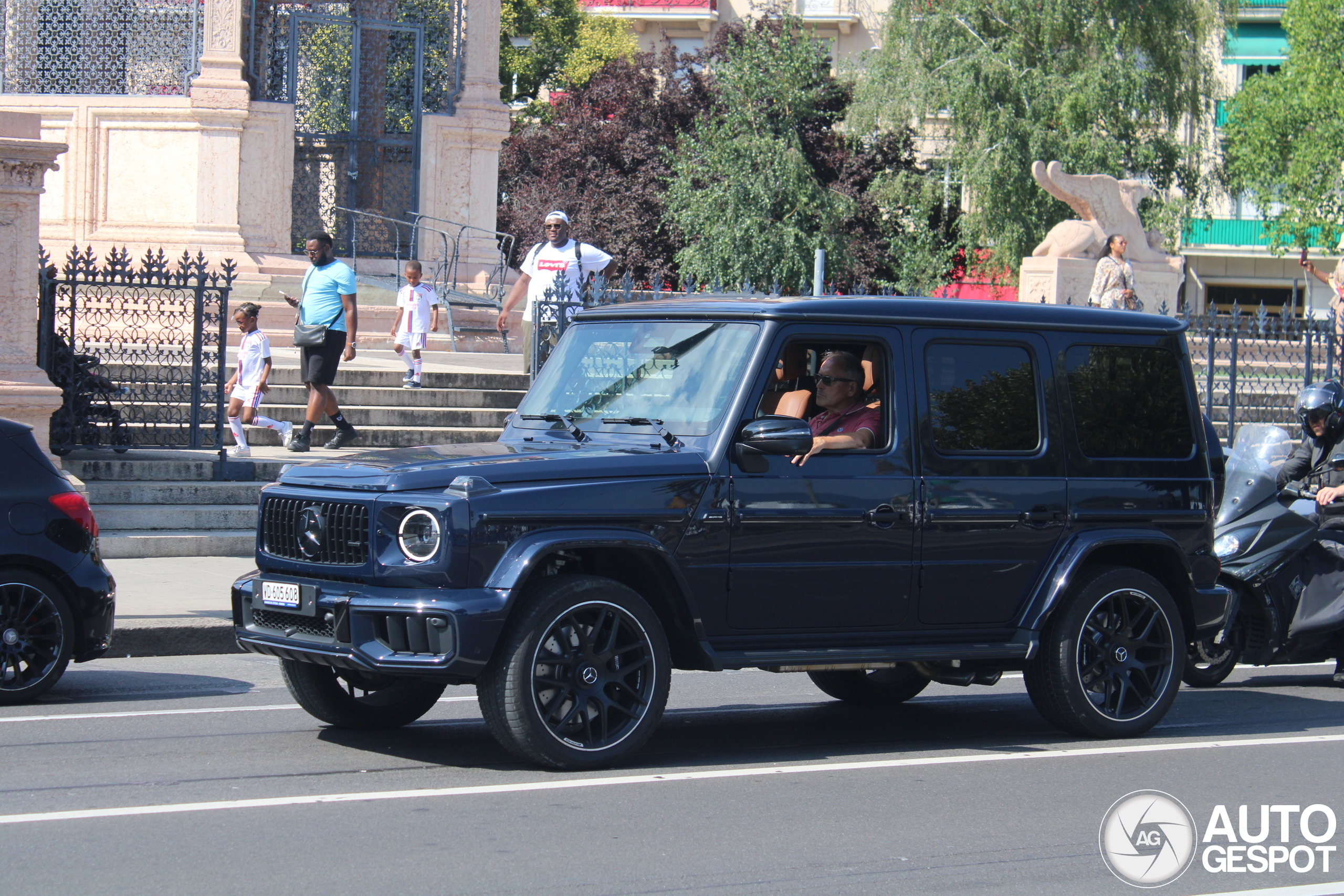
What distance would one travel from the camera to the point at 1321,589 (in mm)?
9750

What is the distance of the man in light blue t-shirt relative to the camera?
15461 mm

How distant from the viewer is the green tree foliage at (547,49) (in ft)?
165

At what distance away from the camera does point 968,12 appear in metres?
38.8

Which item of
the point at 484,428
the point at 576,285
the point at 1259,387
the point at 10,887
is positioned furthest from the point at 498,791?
the point at 1259,387

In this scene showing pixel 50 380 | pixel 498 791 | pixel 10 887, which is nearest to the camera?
pixel 10 887

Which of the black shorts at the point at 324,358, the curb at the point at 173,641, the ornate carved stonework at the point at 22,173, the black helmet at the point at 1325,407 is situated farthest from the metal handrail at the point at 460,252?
the black helmet at the point at 1325,407

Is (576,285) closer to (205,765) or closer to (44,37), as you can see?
(205,765)

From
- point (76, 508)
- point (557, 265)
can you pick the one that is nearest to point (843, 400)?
point (76, 508)

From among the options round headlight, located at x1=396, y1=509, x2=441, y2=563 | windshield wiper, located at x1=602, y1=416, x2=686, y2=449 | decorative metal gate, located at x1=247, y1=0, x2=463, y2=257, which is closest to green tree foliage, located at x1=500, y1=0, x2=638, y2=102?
decorative metal gate, located at x1=247, y1=0, x2=463, y2=257

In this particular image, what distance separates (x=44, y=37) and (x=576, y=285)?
37.9ft

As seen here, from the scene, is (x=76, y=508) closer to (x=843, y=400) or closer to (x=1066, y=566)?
(x=843, y=400)

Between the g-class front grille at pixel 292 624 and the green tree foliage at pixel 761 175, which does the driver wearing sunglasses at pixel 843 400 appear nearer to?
the g-class front grille at pixel 292 624

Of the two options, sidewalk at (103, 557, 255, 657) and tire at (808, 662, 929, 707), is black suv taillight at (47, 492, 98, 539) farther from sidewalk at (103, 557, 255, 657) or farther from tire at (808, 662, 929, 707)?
tire at (808, 662, 929, 707)

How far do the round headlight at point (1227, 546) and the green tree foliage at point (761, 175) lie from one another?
30.5 m
